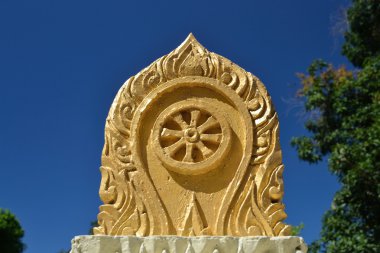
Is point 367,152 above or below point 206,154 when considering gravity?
above

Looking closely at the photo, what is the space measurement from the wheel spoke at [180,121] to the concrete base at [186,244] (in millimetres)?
839

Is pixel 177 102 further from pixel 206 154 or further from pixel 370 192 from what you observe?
pixel 370 192

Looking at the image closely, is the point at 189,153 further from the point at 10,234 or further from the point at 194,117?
the point at 10,234

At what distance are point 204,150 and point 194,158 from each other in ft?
0.33

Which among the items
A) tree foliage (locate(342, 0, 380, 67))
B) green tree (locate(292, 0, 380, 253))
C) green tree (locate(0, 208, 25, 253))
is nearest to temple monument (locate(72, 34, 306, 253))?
green tree (locate(292, 0, 380, 253))

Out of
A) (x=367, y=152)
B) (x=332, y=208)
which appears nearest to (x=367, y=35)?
(x=367, y=152)

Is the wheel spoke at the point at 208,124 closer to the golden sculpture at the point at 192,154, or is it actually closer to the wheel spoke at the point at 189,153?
the golden sculpture at the point at 192,154

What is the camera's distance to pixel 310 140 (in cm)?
873

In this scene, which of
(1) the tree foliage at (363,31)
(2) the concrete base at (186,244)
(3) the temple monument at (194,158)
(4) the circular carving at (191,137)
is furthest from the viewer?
(1) the tree foliage at (363,31)

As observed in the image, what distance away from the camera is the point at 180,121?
3385 mm

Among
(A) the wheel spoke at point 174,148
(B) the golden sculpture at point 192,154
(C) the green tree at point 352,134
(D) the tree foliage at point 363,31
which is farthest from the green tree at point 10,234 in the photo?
(A) the wheel spoke at point 174,148

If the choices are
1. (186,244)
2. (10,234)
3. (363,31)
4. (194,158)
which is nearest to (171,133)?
(194,158)

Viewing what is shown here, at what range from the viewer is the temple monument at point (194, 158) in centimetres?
314

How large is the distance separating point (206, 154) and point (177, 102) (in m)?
0.46
